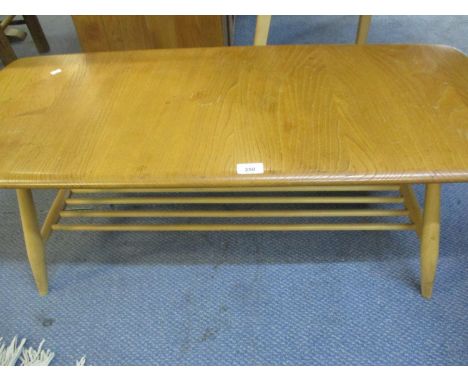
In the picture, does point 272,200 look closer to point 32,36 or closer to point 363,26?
point 363,26

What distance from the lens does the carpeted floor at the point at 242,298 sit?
0.98 meters

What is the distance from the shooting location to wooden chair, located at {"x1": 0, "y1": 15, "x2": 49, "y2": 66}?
198 cm

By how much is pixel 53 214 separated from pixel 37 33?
155 centimetres

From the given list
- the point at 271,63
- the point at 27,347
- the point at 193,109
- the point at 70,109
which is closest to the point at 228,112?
the point at 193,109

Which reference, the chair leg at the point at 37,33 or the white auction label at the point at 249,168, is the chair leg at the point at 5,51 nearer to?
the chair leg at the point at 37,33

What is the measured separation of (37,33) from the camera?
7.18 feet

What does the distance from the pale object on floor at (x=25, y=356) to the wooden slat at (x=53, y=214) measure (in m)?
0.29

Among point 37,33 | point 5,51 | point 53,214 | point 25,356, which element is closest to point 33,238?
point 53,214

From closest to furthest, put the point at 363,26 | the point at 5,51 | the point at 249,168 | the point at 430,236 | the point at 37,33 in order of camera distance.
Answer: the point at 249,168, the point at 430,236, the point at 363,26, the point at 5,51, the point at 37,33

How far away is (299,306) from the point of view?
3.46 feet

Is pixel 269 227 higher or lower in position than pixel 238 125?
lower

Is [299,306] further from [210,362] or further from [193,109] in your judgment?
[193,109]

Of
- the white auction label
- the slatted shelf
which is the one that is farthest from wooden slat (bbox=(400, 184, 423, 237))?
the white auction label

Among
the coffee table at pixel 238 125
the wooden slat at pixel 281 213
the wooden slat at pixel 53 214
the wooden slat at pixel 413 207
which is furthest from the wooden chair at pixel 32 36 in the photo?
the wooden slat at pixel 413 207
